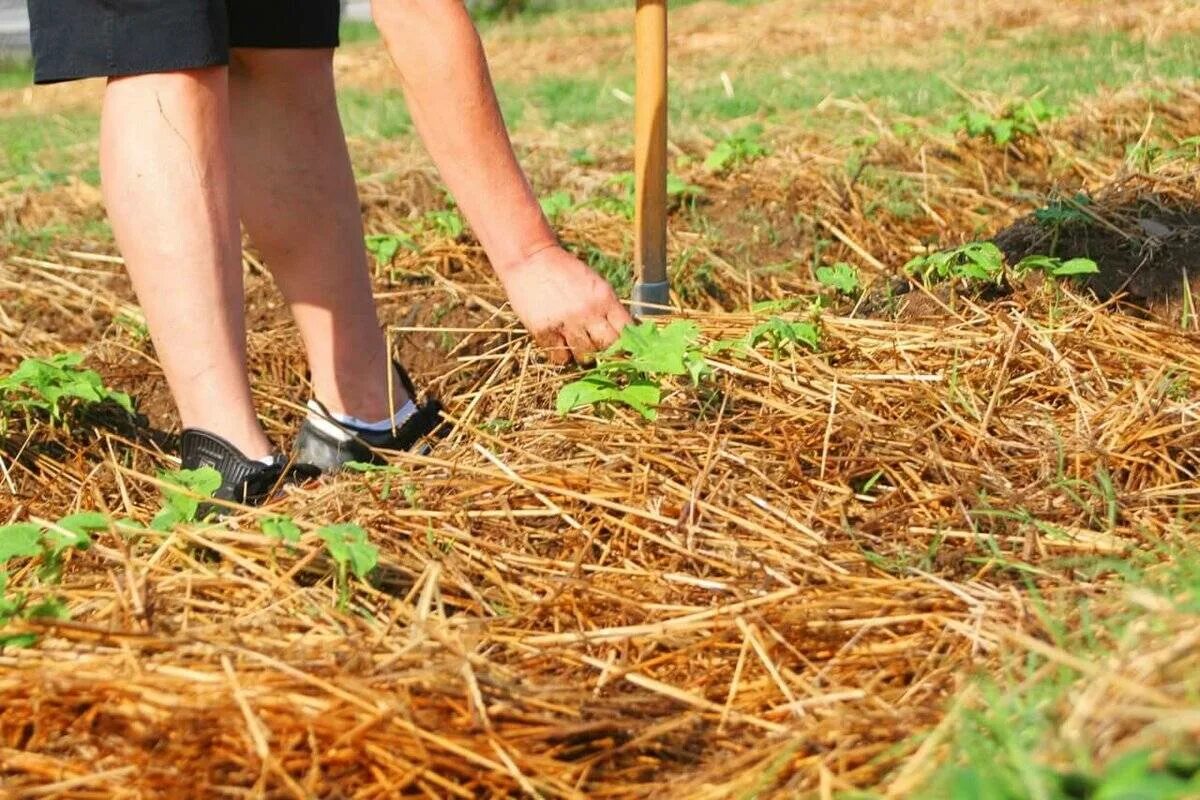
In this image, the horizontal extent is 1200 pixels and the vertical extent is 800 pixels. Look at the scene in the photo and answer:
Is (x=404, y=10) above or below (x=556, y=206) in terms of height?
above

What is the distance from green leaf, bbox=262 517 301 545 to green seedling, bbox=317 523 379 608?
30 mm

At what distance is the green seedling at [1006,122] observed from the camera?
385 cm

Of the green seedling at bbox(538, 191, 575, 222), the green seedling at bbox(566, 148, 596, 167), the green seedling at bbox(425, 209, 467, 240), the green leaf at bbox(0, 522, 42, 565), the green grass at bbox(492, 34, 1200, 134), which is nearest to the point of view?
the green leaf at bbox(0, 522, 42, 565)

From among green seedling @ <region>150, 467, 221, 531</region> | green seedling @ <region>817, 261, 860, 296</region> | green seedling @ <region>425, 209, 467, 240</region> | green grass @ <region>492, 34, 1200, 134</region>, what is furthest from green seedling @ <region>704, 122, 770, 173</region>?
green seedling @ <region>150, 467, 221, 531</region>

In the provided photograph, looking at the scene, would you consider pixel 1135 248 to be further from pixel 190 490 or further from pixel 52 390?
pixel 52 390

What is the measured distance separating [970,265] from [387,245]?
54.9 inches

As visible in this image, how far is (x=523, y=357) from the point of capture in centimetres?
261

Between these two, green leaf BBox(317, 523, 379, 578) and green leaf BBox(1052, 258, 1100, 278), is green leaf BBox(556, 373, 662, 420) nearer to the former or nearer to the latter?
green leaf BBox(317, 523, 379, 578)

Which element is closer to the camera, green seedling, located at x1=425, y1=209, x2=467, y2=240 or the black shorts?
the black shorts

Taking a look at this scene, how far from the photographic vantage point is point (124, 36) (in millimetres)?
1994

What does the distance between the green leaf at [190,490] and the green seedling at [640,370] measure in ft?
1.70

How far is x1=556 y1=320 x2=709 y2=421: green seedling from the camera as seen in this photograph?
6.84ft

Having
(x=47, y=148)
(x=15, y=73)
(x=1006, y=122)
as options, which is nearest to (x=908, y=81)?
(x=1006, y=122)

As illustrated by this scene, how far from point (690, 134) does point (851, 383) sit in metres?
2.42
